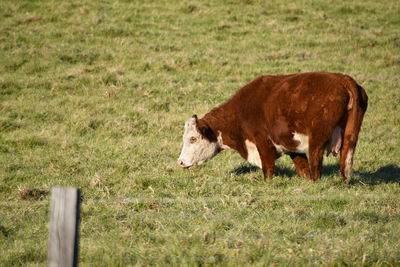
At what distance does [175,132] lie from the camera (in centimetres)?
1290

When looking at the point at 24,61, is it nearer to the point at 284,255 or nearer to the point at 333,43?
the point at 333,43

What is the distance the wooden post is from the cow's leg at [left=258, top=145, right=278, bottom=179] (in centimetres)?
566

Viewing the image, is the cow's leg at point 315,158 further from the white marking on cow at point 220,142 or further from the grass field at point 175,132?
the white marking on cow at point 220,142

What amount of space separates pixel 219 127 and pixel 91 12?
13126 millimetres

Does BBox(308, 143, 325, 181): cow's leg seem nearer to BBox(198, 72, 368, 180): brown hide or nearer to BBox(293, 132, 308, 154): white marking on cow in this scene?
BBox(198, 72, 368, 180): brown hide

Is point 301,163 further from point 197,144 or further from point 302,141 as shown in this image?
point 197,144

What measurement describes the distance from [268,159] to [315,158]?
932mm

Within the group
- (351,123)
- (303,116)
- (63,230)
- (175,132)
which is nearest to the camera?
(63,230)

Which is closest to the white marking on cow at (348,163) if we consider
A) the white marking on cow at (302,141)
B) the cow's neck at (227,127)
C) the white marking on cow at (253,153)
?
the white marking on cow at (302,141)

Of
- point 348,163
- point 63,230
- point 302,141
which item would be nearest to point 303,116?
point 302,141

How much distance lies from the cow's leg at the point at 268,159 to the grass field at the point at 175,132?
23 centimetres

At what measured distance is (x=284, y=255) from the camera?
5395mm

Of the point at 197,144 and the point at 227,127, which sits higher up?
the point at 227,127

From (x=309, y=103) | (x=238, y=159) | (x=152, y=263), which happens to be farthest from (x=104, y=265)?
(x=238, y=159)
